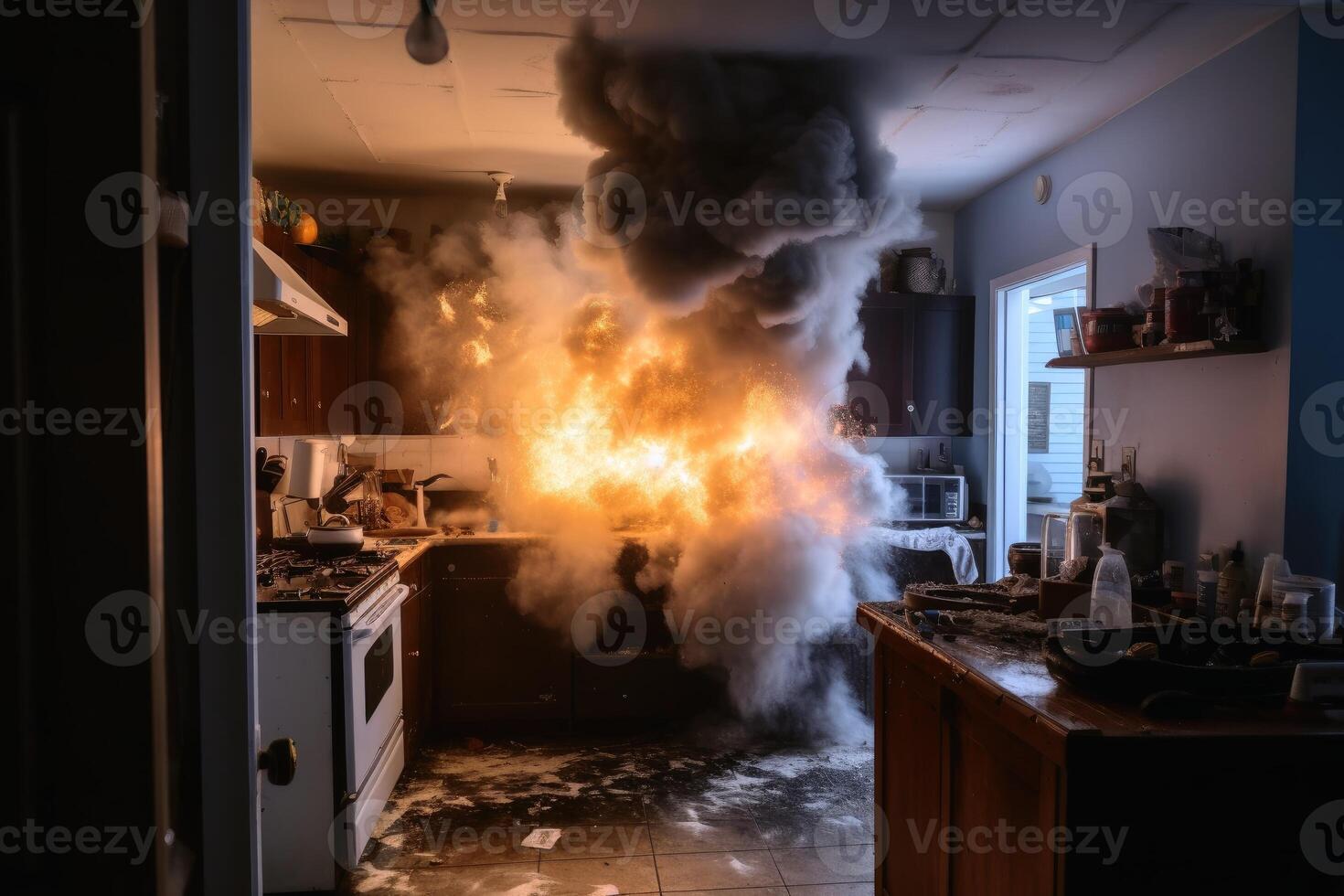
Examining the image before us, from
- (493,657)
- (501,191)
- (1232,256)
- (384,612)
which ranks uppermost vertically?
(501,191)

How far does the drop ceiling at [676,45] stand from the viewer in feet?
9.18

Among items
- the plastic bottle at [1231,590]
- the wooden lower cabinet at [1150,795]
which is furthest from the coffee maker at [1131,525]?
the wooden lower cabinet at [1150,795]

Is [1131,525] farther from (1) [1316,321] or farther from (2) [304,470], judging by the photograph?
(2) [304,470]

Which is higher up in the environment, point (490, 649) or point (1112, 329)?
point (1112, 329)

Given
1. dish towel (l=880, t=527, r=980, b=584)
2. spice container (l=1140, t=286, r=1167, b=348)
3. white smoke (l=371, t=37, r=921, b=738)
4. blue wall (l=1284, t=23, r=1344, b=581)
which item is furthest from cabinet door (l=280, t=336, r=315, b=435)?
blue wall (l=1284, t=23, r=1344, b=581)

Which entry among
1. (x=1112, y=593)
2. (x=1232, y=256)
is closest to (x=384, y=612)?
(x=1112, y=593)

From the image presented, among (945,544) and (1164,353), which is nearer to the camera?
(1164,353)

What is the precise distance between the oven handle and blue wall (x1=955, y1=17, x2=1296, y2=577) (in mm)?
3154

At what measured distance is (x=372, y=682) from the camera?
9.87 feet

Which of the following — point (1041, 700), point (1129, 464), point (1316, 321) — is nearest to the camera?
point (1041, 700)

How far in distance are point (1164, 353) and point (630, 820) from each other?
2.71m

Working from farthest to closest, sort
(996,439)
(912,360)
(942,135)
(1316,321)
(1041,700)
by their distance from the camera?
(912,360), (996,439), (942,135), (1316,321), (1041,700)

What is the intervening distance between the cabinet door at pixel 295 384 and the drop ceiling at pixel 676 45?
1016mm

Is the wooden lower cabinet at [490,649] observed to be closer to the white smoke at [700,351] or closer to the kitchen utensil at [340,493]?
the white smoke at [700,351]
